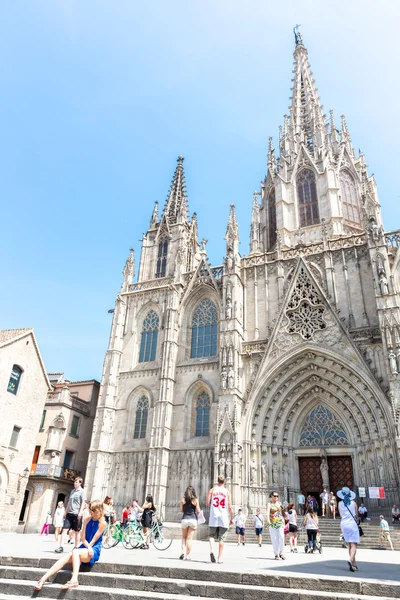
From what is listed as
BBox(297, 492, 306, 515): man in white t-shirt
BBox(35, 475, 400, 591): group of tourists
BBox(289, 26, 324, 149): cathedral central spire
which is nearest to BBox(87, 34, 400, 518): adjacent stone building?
BBox(297, 492, 306, 515): man in white t-shirt

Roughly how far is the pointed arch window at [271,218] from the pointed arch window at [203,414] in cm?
1398

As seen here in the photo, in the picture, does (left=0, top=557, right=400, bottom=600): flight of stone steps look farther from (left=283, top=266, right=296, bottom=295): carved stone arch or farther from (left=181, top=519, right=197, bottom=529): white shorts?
(left=283, top=266, right=296, bottom=295): carved stone arch

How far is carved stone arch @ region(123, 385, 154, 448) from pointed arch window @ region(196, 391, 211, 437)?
2.99m

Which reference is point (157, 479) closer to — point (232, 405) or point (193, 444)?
point (193, 444)

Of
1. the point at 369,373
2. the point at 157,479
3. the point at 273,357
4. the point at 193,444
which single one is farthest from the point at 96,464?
the point at 369,373

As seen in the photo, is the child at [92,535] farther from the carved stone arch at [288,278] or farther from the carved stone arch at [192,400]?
the carved stone arch at [288,278]

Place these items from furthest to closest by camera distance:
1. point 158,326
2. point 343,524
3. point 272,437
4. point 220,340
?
1. point 158,326
2. point 220,340
3. point 272,437
4. point 343,524

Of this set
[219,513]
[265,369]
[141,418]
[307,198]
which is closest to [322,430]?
[265,369]

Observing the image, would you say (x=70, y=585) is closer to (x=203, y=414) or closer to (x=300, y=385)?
(x=300, y=385)

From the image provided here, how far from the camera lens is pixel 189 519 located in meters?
9.10

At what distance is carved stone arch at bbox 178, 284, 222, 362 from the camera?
2898 centimetres

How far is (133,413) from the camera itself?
28.5m

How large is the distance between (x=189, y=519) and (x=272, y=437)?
1602 centimetres

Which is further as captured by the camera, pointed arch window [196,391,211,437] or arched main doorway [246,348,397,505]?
pointed arch window [196,391,211,437]
